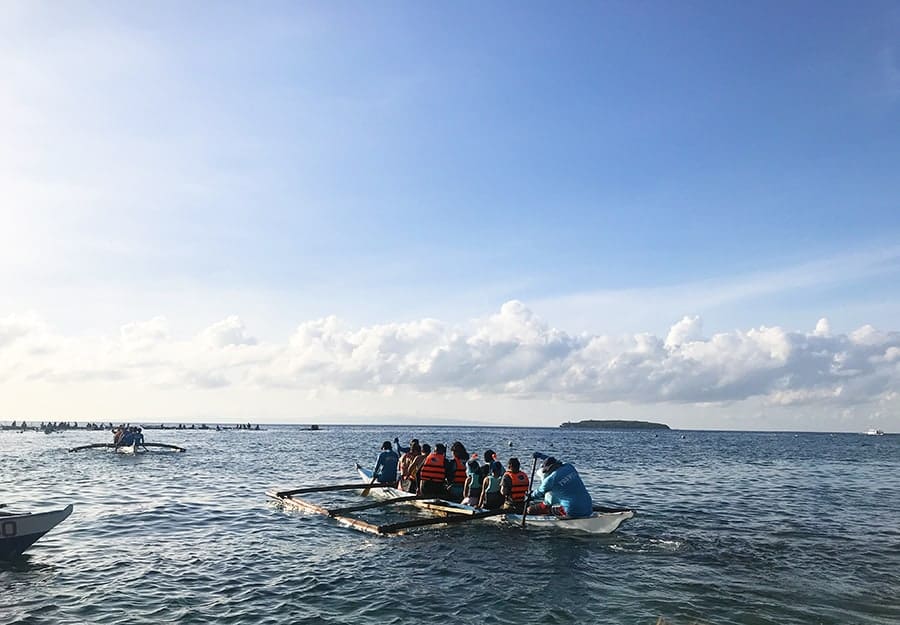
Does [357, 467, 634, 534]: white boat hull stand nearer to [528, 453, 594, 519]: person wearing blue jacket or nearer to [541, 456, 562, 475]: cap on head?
[528, 453, 594, 519]: person wearing blue jacket

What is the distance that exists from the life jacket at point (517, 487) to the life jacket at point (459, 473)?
12.1 ft

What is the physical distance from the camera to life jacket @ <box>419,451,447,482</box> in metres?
25.9

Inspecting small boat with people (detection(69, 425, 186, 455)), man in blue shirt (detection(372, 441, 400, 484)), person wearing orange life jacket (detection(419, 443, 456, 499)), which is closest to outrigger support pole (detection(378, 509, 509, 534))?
person wearing orange life jacket (detection(419, 443, 456, 499))

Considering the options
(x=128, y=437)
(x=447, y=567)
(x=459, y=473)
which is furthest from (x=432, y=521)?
(x=128, y=437)

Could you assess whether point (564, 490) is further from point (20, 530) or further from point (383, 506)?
point (20, 530)

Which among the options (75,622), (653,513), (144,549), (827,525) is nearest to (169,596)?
(75,622)

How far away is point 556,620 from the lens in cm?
1280

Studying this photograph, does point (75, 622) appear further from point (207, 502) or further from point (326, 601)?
point (207, 502)

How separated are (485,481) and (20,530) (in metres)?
14.4

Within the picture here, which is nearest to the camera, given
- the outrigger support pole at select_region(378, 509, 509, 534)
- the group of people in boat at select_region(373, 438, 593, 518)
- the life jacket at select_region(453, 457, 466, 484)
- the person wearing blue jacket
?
the outrigger support pole at select_region(378, 509, 509, 534)

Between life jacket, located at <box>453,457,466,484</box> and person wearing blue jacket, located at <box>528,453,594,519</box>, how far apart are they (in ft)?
17.5

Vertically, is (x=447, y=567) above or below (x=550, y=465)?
below

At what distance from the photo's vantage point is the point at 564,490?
20969 mm

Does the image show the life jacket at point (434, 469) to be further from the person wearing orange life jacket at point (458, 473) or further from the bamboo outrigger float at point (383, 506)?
the bamboo outrigger float at point (383, 506)
